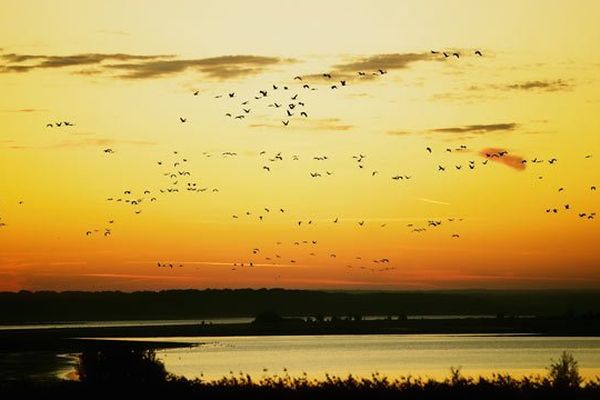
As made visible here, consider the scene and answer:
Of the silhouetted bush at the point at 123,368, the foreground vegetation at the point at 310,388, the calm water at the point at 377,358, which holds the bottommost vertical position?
the foreground vegetation at the point at 310,388

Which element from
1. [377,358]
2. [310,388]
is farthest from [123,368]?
[377,358]

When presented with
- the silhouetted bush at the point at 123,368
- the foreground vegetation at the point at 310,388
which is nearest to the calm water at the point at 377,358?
the silhouetted bush at the point at 123,368

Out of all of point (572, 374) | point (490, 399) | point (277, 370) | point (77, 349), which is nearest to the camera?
point (490, 399)

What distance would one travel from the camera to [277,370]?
105875 mm

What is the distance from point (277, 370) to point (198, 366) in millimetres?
8486

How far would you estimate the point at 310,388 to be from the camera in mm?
58000

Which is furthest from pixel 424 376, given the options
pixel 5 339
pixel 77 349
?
pixel 5 339

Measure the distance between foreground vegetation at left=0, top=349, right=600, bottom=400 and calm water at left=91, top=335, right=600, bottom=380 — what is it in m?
25.8

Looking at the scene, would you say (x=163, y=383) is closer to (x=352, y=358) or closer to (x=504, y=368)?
(x=504, y=368)

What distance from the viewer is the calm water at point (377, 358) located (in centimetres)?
10288

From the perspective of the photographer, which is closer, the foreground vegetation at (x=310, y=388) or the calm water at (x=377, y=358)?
the foreground vegetation at (x=310, y=388)

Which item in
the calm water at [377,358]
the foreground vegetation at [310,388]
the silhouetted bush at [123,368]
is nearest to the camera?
the foreground vegetation at [310,388]

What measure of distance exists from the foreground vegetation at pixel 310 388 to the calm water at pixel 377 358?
25752mm

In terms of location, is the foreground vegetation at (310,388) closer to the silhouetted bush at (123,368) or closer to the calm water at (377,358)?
the silhouetted bush at (123,368)
